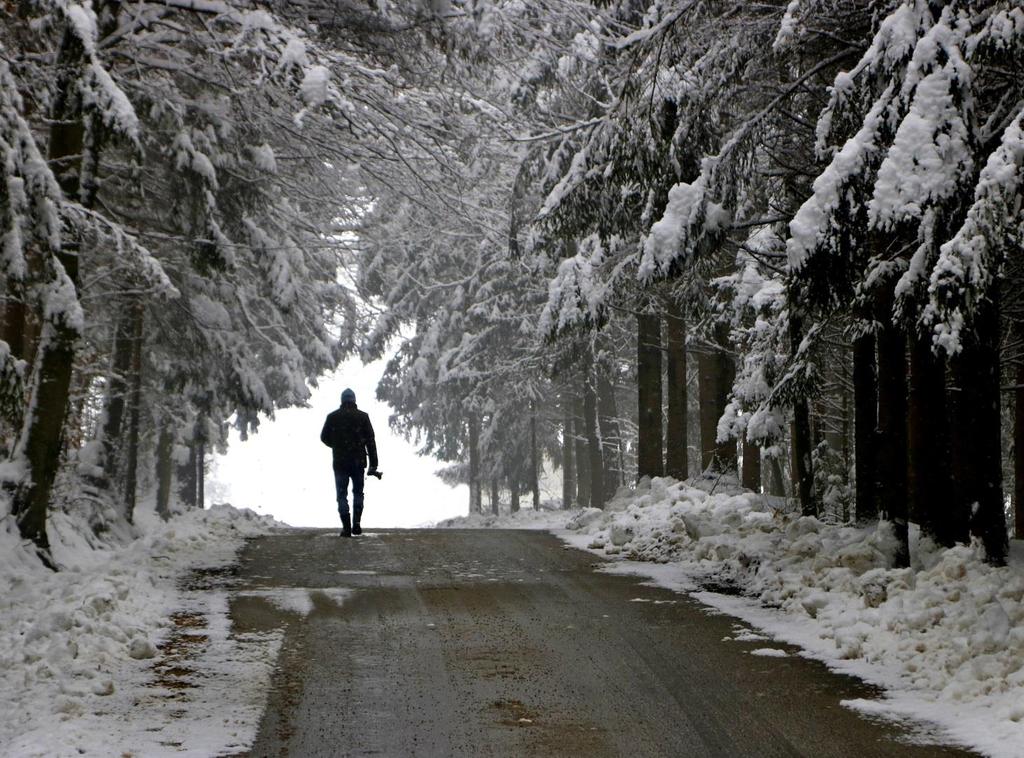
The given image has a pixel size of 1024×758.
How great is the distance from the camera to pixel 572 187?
10.6 m

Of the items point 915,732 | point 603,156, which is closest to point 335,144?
point 603,156

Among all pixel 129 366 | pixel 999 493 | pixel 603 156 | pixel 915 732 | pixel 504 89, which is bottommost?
pixel 915 732

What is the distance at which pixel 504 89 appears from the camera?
13977 mm

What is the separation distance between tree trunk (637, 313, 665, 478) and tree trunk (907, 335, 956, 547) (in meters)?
10.6

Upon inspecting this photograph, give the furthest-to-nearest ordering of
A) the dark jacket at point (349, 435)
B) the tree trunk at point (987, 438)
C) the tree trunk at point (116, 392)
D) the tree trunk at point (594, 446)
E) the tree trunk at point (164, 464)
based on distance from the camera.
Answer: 1. the tree trunk at point (594, 446)
2. the tree trunk at point (164, 464)
3. the tree trunk at point (116, 392)
4. the dark jacket at point (349, 435)
5. the tree trunk at point (987, 438)

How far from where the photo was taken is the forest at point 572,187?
267 inches

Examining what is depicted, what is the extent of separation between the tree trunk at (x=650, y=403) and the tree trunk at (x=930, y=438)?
34.7 ft

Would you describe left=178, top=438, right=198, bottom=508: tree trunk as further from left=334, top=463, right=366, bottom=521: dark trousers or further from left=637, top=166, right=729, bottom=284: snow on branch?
left=637, top=166, right=729, bottom=284: snow on branch

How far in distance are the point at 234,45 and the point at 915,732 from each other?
7.64 meters

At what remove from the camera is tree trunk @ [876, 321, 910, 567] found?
30.5ft

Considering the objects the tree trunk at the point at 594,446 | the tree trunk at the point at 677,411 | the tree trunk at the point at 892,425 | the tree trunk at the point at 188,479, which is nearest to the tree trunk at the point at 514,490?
the tree trunk at the point at 594,446

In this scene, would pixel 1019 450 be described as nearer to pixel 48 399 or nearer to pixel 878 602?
pixel 878 602

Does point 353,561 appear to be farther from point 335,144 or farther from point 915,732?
point 915,732

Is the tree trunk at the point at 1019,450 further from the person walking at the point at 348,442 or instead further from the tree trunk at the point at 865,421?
the person walking at the point at 348,442
